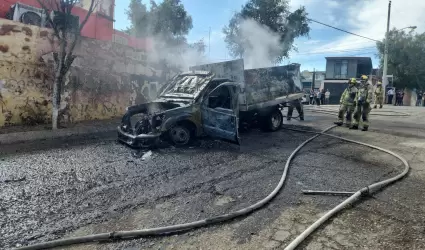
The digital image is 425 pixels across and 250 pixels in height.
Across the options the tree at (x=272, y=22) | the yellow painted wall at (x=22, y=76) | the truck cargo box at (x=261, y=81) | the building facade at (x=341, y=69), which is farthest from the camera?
the building facade at (x=341, y=69)

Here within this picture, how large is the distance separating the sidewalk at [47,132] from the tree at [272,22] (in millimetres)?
12029

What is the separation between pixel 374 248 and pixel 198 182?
2679mm

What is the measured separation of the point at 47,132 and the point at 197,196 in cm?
693

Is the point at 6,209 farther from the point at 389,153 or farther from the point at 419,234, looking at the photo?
the point at 389,153

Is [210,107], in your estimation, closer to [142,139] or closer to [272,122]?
[142,139]

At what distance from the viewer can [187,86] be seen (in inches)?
321

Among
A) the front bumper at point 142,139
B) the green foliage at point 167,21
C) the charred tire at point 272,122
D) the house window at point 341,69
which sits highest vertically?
the green foliage at point 167,21

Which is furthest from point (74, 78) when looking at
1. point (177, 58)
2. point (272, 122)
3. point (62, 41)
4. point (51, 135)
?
point (272, 122)

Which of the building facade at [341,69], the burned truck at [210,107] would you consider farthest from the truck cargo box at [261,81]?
the building facade at [341,69]

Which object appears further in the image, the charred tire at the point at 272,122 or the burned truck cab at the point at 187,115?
the charred tire at the point at 272,122

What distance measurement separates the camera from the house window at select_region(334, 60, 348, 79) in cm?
3772

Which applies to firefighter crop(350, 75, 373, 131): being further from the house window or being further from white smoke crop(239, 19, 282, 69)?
the house window

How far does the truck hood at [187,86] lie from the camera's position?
7.77 meters

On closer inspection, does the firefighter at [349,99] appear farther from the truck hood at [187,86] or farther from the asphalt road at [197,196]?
the truck hood at [187,86]
